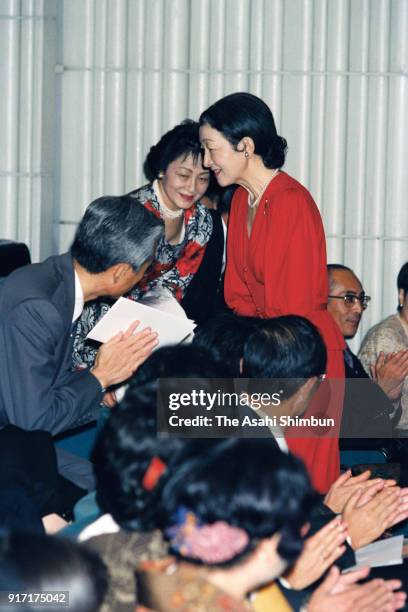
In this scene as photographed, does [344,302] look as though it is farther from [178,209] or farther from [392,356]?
[178,209]

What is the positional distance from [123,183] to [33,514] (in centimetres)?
241

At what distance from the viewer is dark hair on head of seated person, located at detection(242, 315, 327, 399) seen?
2451mm

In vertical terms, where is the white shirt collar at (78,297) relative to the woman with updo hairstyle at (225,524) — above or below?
above

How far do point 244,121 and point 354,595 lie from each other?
1.59 metres

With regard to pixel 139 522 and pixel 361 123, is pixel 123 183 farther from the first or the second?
pixel 139 522

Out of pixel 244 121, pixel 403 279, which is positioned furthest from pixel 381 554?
pixel 403 279

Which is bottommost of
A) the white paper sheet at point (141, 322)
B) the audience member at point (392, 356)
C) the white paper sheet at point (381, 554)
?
the white paper sheet at point (381, 554)

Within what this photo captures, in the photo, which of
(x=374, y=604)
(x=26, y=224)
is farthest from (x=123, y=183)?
(x=374, y=604)

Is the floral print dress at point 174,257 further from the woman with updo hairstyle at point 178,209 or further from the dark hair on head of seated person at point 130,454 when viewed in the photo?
the dark hair on head of seated person at point 130,454

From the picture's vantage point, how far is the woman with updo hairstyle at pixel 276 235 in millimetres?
3031

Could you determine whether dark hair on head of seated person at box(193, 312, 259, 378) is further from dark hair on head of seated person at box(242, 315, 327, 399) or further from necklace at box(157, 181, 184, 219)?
necklace at box(157, 181, 184, 219)

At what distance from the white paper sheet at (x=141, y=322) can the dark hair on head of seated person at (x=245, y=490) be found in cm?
123

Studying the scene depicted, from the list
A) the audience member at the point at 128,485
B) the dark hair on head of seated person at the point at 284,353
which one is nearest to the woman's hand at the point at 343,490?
the dark hair on head of seated person at the point at 284,353

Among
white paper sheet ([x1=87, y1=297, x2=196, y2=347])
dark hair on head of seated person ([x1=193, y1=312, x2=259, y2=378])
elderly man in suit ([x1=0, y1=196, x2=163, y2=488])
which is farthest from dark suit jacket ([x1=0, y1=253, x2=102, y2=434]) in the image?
dark hair on head of seated person ([x1=193, y1=312, x2=259, y2=378])
